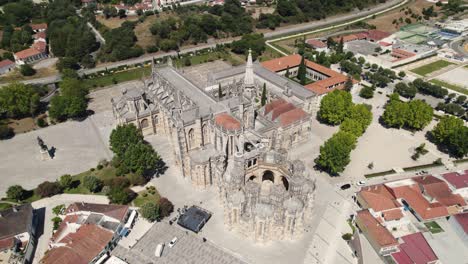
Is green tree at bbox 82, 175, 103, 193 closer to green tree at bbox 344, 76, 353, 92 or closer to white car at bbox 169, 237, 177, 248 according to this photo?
white car at bbox 169, 237, 177, 248

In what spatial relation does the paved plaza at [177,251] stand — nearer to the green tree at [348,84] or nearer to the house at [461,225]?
the house at [461,225]

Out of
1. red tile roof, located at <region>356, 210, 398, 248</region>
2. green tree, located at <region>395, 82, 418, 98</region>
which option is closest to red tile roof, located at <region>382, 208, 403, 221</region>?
red tile roof, located at <region>356, 210, 398, 248</region>

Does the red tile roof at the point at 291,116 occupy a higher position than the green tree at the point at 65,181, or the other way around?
the red tile roof at the point at 291,116

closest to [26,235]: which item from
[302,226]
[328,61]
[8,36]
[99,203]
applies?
[99,203]

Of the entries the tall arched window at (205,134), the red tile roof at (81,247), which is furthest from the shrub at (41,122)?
the tall arched window at (205,134)

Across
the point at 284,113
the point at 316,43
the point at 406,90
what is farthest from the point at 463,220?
the point at 316,43

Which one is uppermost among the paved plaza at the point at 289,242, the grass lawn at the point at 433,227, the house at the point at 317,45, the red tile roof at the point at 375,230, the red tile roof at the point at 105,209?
the house at the point at 317,45

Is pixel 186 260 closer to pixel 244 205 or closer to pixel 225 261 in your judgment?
pixel 225 261

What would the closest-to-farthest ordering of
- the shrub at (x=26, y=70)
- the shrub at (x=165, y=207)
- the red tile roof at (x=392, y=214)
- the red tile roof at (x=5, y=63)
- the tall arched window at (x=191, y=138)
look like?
1. the red tile roof at (x=392, y=214)
2. the shrub at (x=165, y=207)
3. the tall arched window at (x=191, y=138)
4. the shrub at (x=26, y=70)
5. the red tile roof at (x=5, y=63)
